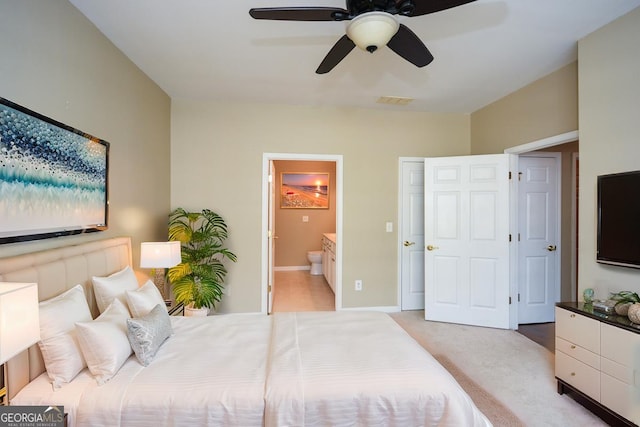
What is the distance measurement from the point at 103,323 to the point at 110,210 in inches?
44.9

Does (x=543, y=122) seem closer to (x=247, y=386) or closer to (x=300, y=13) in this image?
(x=300, y=13)

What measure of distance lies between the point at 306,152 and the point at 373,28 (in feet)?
7.76

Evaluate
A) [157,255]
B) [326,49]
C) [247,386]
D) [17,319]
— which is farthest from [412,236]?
[17,319]

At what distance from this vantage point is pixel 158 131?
323 cm

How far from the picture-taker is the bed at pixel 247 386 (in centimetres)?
128

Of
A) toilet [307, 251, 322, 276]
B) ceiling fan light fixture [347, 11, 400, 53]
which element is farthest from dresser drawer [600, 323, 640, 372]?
toilet [307, 251, 322, 276]

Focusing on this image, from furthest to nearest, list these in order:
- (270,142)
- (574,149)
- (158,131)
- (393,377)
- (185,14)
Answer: (270,142) → (574,149) → (158,131) → (185,14) → (393,377)

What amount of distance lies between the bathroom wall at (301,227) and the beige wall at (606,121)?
185 inches

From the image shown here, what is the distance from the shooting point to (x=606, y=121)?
2139 millimetres

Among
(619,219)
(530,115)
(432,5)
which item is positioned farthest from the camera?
(530,115)

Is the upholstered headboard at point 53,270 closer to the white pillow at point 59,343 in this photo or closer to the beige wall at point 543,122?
the white pillow at point 59,343

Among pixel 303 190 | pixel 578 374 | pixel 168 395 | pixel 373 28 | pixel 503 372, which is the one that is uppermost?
pixel 373 28

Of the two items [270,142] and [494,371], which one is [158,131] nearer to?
[270,142]

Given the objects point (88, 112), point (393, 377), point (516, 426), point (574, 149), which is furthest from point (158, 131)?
point (574, 149)
